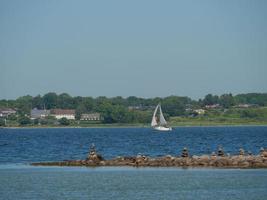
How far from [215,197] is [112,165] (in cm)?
2174

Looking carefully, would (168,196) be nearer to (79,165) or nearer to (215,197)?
(215,197)

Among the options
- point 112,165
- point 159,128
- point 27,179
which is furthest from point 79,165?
point 159,128

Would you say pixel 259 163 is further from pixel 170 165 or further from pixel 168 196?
pixel 168 196

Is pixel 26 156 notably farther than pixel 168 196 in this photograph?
Yes

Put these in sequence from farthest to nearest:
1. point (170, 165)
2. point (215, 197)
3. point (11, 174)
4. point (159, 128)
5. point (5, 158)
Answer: point (159, 128) < point (5, 158) < point (170, 165) < point (11, 174) < point (215, 197)

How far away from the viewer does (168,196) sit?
156 ft

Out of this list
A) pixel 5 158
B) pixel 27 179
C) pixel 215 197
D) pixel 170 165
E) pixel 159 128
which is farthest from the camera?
pixel 159 128

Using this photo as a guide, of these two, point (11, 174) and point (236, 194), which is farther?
point (11, 174)

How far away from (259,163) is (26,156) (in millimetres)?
28369

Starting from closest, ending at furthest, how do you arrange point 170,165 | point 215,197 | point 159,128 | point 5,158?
point 215,197, point 170,165, point 5,158, point 159,128

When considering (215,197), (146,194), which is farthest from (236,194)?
(146,194)

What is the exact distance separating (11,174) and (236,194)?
62.5 feet

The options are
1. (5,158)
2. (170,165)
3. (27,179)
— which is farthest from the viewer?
(5,158)

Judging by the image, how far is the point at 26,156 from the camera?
281 feet
